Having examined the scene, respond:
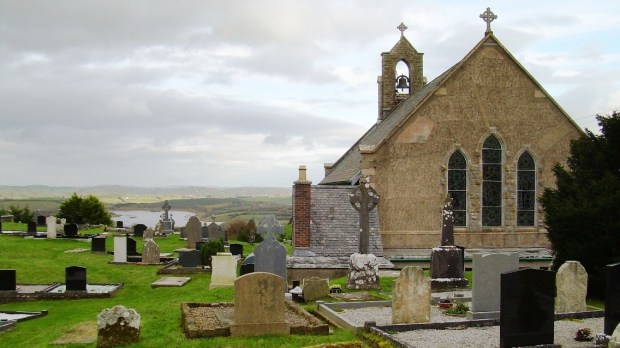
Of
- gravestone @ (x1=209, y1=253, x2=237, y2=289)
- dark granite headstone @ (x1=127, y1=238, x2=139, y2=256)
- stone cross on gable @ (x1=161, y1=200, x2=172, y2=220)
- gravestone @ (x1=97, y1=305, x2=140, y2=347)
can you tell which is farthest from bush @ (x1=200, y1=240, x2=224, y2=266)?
stone cross on gable @ (x1=161, y1=200, x2=172, y2=220)

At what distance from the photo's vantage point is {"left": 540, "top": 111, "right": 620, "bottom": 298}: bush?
627 inches

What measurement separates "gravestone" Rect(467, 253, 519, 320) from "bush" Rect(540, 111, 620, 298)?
3.57 metres

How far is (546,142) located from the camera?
83.4ft

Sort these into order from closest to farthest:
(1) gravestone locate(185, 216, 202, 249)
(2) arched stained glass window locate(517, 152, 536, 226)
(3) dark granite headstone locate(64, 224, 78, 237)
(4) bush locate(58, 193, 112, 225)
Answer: (2) arched stained glass window locate(517, 152, 536, 226), (1) gravestone locate(185, 216, 202, 249), (3) dark granite headstone locate(64, 224, 78, 237), (4) bush locate(58, 193, 112, 225)

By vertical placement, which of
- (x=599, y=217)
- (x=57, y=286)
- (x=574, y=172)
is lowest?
(x=57, y=286)

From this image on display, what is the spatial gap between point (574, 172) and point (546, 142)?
8.07 m

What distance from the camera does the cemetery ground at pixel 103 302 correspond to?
1152 centimetres

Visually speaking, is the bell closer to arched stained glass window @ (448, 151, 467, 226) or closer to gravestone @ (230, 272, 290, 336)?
arched stained glass window @ (448, 151, 467, 226)

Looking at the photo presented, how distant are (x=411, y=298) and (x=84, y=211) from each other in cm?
3747

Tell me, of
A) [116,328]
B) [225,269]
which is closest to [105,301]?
[225,269]

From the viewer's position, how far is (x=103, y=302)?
1783cm

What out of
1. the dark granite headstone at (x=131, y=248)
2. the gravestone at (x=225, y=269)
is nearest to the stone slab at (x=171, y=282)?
the gravestone at (x=225, y=269)

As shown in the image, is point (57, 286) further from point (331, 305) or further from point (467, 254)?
point (467, 254)

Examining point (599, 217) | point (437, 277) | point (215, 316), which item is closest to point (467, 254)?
point (437, 277)
